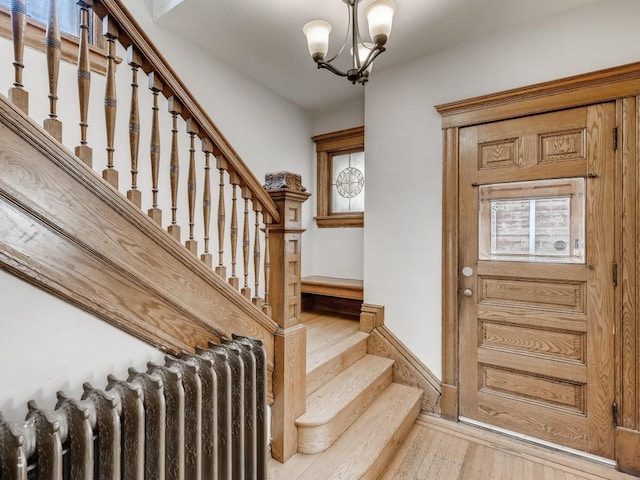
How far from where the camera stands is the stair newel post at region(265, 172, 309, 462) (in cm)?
168

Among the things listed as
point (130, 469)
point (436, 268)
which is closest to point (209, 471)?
point (130, 469)

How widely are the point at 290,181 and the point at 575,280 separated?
187 cm

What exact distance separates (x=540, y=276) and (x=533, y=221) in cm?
36

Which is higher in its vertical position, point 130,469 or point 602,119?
point 602,119

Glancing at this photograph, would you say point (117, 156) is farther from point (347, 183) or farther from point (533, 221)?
point (533, 221)

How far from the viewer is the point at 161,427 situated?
1.04 m

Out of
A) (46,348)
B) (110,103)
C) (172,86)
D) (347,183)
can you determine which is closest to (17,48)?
(110,103)

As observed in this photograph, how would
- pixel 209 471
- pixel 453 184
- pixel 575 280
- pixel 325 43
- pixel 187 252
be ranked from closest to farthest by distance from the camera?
pixel 209 471 → pixel 187 252 → pixel 325 43 → pixel 575 280 → pixel 453 184

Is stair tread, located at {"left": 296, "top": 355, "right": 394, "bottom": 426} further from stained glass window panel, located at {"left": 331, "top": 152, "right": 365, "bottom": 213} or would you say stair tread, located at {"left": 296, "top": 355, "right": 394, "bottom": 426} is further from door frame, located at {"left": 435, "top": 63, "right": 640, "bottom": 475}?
stained glass window panel, located at {"left": 331, "top": 152, "right": 365, "bottom": 213}

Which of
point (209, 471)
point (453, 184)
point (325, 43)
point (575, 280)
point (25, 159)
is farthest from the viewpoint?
point (453, 184)

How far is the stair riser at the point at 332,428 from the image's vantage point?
1.73 meters

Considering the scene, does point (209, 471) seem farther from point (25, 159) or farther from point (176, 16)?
point (176, 16)

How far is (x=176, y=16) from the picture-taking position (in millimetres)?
2158

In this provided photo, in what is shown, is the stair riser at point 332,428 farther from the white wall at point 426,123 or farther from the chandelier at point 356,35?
the chandelier at point 356,35
